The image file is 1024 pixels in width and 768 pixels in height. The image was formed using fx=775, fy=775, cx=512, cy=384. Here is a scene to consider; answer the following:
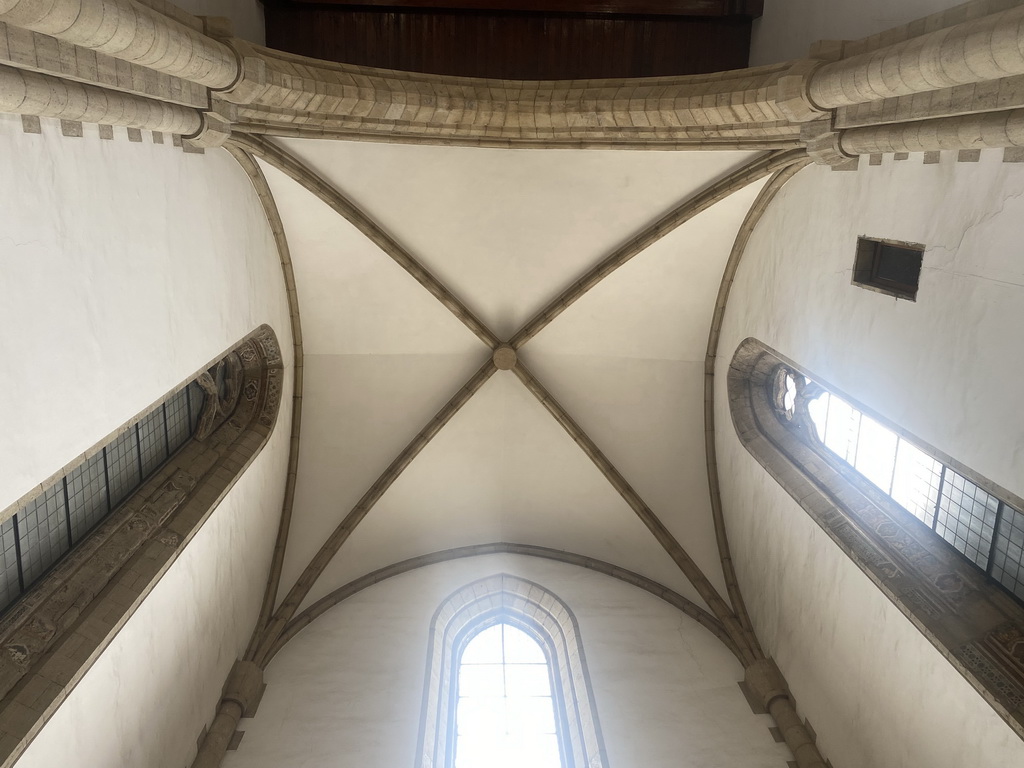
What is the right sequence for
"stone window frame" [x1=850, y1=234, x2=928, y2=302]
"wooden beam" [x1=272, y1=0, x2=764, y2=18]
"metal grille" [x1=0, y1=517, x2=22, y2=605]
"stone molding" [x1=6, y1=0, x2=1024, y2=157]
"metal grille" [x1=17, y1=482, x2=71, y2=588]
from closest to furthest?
"stone molding" [x1=6, y1=0, x2=1024, y2=157], "metal grille" [x1=0, y1=517, x2=22, y2=605], "metal grille" [x1=17, y1=482, x2=71, y2=588], "stone window frame" [x1=850, y1=234, x2=928, y2=302], "wooden beam" [x1=272, y1=0, x2=764, y2=18]

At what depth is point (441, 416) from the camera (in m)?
10.3

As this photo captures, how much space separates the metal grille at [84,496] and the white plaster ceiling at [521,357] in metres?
2.37

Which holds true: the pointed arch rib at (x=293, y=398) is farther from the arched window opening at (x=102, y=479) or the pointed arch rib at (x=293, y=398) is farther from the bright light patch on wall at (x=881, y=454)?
the bright light patch on wall at (x=881, y=454)

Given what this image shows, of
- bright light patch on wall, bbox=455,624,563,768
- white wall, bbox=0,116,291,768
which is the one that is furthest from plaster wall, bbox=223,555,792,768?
white wall, bbox=0,116,291,768

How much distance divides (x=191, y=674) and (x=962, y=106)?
7.66m

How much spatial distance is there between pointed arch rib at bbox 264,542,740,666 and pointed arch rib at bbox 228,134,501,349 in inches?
116

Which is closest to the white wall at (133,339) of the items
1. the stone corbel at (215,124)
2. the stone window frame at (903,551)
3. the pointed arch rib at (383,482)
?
the stone corbel at (215,124)

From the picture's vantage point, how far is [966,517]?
616cm

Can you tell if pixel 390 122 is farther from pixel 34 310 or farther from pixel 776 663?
pixel 776 663

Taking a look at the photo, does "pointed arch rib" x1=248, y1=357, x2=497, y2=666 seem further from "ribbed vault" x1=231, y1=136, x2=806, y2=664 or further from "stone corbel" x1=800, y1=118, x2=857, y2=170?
"stone corbel" x1=800, y1=118, x2=857, y2=170

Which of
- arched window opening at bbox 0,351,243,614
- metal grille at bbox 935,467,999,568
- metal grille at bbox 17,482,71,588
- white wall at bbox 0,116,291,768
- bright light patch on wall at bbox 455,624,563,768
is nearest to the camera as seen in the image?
white wall at bbox 0,116,291,768

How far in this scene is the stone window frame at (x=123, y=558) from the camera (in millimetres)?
5070

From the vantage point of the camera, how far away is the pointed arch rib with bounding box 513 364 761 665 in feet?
32.4

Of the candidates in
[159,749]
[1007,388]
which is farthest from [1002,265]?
[159,749]
